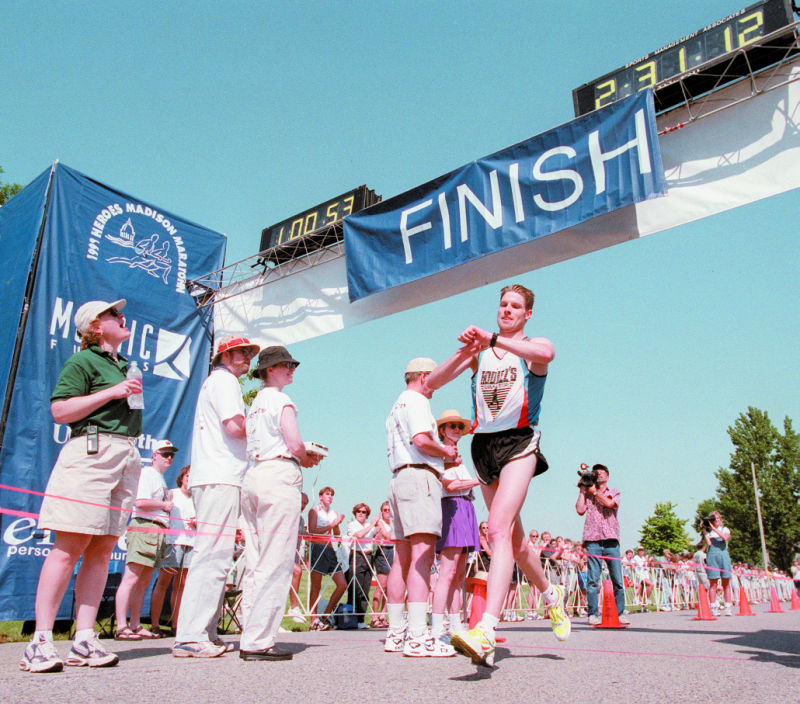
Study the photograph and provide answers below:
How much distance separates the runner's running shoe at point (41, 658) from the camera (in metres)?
3.01

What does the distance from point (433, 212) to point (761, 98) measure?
375 cm

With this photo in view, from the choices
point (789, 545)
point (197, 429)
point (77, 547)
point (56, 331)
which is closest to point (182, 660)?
point (77, 547)

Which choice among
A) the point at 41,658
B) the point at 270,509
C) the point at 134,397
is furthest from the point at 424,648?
the point at 134,397

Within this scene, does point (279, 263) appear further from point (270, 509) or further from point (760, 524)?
point (760, 524)

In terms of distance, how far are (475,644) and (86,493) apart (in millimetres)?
2130

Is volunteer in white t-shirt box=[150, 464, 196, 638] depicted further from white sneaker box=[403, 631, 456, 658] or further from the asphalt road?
white sneaker box=[403, 631, 456, 658]

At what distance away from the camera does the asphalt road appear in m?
2.29

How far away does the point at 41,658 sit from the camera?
9.96 feet

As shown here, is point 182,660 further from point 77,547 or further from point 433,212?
point 433,212

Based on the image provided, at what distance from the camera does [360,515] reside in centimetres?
1003

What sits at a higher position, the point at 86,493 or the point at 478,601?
the point at 86,493

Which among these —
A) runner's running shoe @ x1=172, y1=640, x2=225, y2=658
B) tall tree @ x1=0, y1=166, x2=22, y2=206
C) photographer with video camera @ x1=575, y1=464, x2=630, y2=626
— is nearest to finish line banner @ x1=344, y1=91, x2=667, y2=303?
photographer with video camera @ x1=575, y1=464, x2=630, y2=626

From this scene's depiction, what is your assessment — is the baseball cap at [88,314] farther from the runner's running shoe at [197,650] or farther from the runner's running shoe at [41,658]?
the runner's running shoe at [197,650]

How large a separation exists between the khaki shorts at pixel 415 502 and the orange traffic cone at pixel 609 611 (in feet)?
12.9
